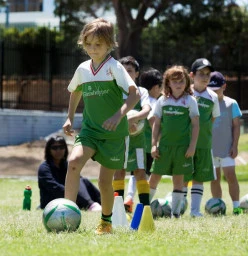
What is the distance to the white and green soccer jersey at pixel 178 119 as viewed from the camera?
10.1 metres

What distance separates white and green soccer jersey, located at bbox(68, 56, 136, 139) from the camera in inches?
296

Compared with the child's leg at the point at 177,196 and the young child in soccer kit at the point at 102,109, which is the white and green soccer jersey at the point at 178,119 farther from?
the young child in soccer kit at the point at 102,109

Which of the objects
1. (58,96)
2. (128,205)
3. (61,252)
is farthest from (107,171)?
(58,96)

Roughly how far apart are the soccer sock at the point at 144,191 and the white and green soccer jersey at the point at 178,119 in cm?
52

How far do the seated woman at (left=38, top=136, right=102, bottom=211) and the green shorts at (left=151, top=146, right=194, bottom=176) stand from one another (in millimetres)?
1948

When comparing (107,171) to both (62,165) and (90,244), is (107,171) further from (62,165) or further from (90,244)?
(62,165)

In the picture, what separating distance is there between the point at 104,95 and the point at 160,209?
3159 mm

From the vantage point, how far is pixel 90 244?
6289 mm

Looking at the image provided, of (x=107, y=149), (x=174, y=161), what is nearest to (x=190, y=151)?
(x=174, y=161)

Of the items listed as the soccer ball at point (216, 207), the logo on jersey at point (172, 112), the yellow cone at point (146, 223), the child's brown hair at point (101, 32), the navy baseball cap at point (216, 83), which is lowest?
the soccer ball at point (216, 207)

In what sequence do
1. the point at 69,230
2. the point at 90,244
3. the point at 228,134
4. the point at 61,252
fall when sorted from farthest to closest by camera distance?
the point at 228,134
the point at 69,230
the point at 90,244
the point at 61,252

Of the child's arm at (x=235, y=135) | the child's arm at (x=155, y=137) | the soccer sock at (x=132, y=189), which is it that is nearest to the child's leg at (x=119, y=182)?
the child's arm at (x=155, y=137)

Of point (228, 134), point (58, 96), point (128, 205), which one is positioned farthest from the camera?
point (58, 96)

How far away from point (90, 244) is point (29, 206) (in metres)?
5.69
